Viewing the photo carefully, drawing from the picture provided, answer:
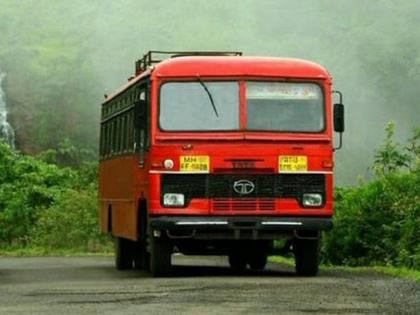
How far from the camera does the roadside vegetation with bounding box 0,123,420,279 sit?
86.2 feet

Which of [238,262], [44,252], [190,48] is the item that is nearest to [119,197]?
[238,262]

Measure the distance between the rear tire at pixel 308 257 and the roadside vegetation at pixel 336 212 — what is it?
141cm

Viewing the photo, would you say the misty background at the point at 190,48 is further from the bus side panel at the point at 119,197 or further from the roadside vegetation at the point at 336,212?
the bus side panel at the point at 119,197

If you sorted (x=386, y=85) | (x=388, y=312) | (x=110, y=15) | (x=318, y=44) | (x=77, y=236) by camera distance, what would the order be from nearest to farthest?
(x=388, y=312) → (x=77, y=236) → (x=386, y=85) → (x=318, y=44) → (x=110, y=15)

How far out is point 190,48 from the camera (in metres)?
83.3

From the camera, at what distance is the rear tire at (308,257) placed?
71.1ft

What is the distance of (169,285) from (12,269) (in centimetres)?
911

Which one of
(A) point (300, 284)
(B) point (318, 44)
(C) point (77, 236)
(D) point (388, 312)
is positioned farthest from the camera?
(B) point (318, 44)

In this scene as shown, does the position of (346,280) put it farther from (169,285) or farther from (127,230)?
(127,230)

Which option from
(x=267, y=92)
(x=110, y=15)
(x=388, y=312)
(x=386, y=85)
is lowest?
(x=388, y=312)

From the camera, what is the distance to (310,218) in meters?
21.2

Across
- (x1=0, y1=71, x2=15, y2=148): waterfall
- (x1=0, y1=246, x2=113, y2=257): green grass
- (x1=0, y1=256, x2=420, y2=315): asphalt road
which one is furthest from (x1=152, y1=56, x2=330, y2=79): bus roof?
(x1=0, y1=71, x2=15, y2=148): waterfall

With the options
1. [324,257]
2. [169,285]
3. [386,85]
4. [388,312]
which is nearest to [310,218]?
[169,285]

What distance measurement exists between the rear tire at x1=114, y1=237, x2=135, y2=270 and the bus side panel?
261mm
